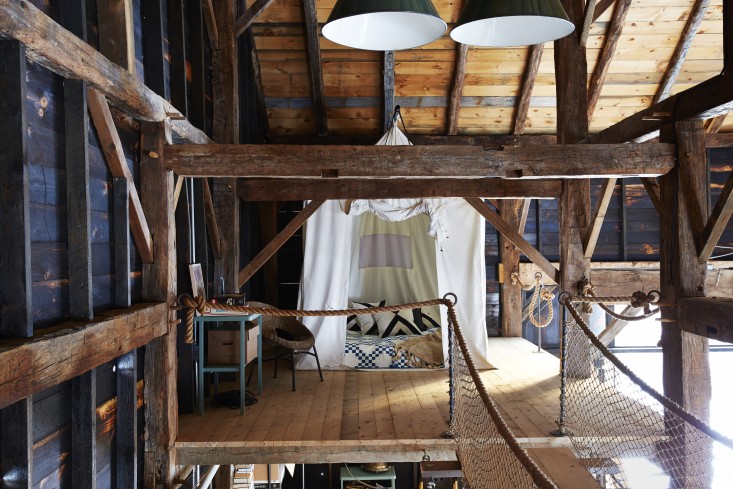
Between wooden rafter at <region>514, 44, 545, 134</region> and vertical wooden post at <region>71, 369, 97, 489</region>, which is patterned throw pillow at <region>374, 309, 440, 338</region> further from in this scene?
vertical wooden post at <region>71, 369, 97, 489</region>

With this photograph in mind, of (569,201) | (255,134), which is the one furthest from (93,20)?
(569,201)

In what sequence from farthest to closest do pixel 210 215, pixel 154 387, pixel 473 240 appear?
pixel 473 240 → pixel 210 215 → pixel 154 387

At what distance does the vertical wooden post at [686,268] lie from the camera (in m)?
4.64

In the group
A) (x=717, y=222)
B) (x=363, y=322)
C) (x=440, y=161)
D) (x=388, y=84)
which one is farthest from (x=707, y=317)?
(x=363, y=322)

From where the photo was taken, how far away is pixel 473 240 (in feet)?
23.8

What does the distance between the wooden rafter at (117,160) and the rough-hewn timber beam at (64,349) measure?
474mm

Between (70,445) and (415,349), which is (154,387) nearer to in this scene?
(70,445)

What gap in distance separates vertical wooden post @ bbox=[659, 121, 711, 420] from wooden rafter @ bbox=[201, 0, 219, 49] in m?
4.17

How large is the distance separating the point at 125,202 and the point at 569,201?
14.3 ft

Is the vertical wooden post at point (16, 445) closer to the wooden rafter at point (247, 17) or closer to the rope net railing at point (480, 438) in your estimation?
the rope net railing at point (480, 438)

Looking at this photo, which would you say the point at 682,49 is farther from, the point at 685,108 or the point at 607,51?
the point at 685,108

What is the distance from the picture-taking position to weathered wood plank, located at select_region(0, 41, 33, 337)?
2514 millimetres

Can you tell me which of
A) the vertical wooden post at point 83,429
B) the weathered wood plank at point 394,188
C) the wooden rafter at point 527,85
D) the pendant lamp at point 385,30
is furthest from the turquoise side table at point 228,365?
the wooden rafter at point 527,85

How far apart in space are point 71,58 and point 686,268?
420 centimetres
